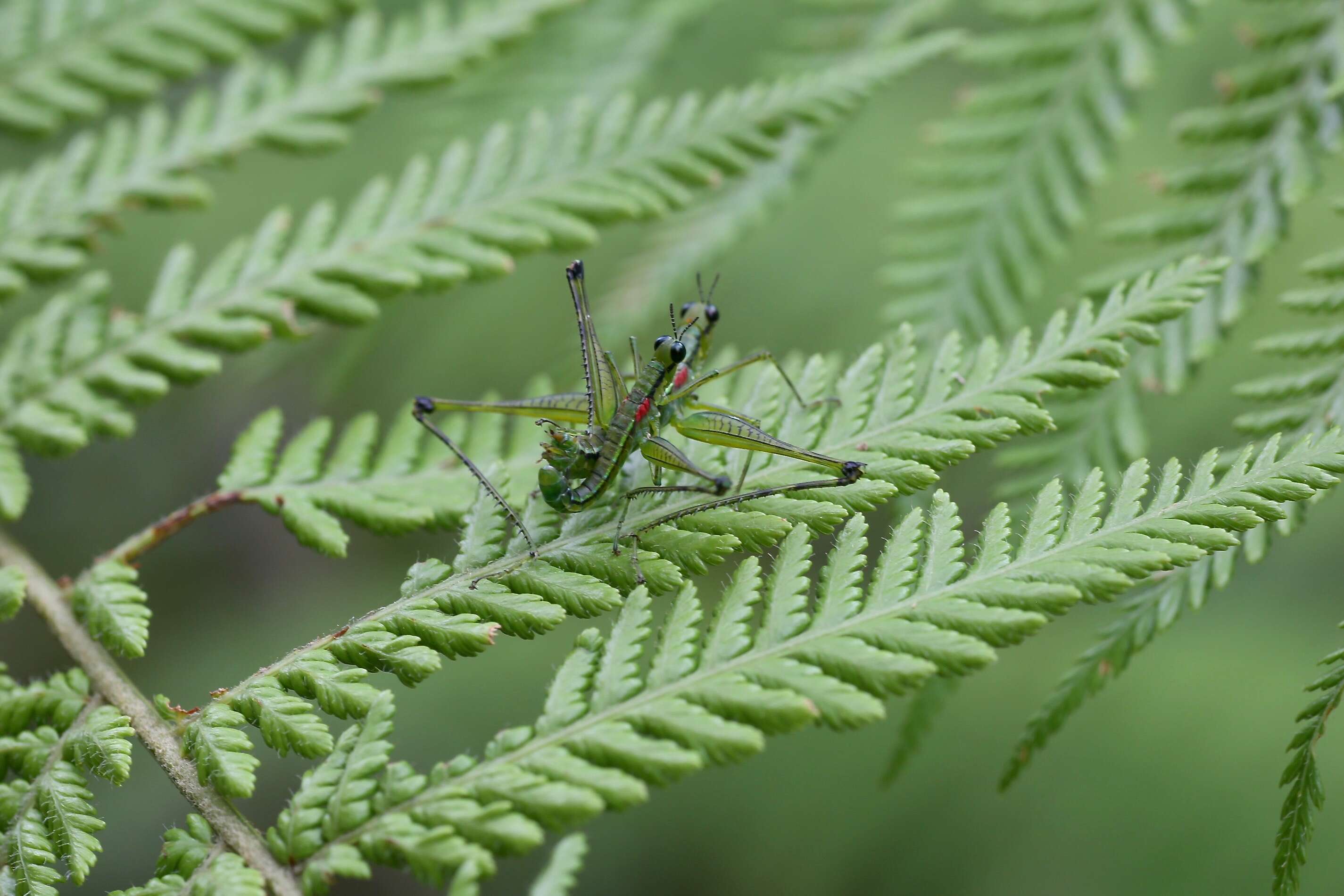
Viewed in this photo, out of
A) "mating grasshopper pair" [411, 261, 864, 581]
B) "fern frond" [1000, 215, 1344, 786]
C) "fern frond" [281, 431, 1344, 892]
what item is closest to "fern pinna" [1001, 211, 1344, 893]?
"fern frond" [1000, 215, 1344, 786]

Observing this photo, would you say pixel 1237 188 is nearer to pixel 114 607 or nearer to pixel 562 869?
pixel 562 869

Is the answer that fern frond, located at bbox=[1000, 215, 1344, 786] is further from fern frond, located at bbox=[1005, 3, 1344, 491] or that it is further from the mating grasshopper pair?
the mating grasshopper pair

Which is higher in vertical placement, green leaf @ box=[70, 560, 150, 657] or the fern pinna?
the fern pinna

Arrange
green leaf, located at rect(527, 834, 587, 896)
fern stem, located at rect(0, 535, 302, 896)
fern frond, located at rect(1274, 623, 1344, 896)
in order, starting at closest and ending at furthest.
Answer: green leaf, located at rect(527, 834, 587, 896), fern frond, located at rect(1274, 623, 1344, 896), fern stem, located at rect(0, 535, 302, 896)

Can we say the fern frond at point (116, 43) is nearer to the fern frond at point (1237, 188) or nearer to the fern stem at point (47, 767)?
the fern stem at point (47, 767)

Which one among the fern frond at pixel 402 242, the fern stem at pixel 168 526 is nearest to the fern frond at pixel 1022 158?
the fern frond at pixel 402 242

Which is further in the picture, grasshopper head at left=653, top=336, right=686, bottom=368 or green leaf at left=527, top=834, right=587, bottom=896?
grasshopper head at left=653, top=336, right=686, bottom=368

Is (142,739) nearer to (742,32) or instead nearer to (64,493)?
(742,32)
